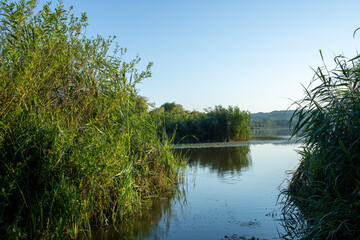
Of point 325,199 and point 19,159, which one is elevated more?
point 19,159

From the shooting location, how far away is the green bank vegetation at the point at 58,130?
4.06 meters

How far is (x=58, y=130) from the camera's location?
14.3 feet

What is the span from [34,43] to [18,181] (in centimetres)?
210

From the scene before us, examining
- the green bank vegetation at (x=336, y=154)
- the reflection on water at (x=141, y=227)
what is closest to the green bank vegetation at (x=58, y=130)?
the reflection on water at (x=141, y=227)

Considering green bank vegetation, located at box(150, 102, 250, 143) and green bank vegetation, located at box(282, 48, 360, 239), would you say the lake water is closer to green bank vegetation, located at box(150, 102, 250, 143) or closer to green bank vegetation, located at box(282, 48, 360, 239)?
green bank vegetation, located at box(282, 48, 360, 239)

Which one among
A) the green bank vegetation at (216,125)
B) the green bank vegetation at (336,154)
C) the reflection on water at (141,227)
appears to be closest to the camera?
the green bank vegetation at (336,154)

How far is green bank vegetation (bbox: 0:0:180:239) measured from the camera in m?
4.06

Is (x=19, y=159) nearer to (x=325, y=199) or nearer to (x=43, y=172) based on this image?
(x=43, y=172)

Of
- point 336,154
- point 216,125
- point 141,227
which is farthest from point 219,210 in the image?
point 216,125

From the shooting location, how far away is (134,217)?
5.86m

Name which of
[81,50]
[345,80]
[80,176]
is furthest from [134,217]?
[345,80]

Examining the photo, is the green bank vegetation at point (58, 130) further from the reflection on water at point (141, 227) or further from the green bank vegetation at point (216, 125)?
the green bank vegetation at point (216, 125)

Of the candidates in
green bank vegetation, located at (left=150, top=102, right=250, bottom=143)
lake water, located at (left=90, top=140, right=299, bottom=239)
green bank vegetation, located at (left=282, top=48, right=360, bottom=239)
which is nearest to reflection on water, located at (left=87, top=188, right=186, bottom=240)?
lake water, located at (left=90, top=140, right=299, bottom=239)

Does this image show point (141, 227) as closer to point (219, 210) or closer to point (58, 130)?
point (219, 210)
